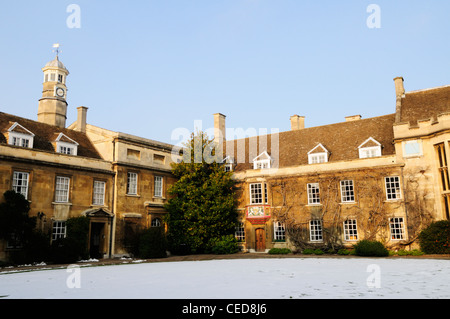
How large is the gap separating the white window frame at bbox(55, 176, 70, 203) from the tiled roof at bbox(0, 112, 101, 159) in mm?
2231

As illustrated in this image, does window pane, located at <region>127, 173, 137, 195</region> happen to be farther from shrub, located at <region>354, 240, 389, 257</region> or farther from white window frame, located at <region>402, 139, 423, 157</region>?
white window frame, located at <region>402, 139, 423, 157</region>

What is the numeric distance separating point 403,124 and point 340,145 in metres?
5.55

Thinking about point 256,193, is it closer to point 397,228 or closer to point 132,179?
point 132,179

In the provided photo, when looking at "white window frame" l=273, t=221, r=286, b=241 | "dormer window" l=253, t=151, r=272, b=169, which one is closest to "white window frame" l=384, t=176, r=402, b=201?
"white window frame" l=273, t=221, r=286, b=241

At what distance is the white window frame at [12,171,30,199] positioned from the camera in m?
22.3

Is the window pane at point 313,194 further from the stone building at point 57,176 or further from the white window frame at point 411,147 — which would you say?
the stone building at point 57,176

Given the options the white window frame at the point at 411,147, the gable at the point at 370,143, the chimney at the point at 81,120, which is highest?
the chimney at the point at 81,120

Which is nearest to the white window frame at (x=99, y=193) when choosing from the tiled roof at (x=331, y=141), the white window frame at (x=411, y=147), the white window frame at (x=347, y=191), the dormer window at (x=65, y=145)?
the dormer window at (x=65, y=145)

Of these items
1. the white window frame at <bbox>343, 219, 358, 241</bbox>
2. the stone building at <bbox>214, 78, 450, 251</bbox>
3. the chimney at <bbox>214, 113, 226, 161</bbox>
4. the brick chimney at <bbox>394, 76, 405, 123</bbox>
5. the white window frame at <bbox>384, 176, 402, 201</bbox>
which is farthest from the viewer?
the chimney at <bbox>214, 113, 226, 161</bbox>

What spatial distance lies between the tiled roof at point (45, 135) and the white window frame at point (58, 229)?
5000 millimetres

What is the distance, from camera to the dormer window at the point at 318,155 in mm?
29906

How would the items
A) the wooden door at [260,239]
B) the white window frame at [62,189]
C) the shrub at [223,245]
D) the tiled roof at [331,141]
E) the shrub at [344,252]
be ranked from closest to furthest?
the white window frame at [62,189] → the shrub at [344,252] → the shrub at [223,245] → the tiled roof at [331,141] → the wooden door at [260,239]
